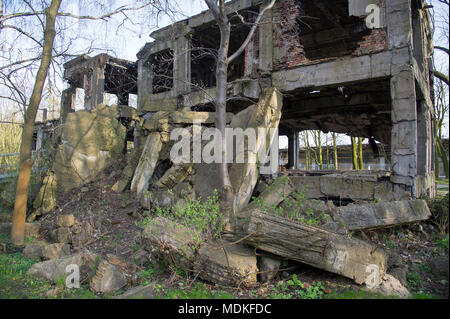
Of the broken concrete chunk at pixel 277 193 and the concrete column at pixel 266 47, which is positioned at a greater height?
the concrete column at pixel 266 47

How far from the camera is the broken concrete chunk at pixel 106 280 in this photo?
3.80m

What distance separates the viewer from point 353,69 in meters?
8.02

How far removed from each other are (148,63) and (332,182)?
427 inches

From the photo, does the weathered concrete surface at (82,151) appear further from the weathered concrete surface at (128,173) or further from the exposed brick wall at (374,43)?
the exposed brick wall at (374,43)

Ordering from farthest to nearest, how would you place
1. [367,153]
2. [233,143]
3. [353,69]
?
[367,153] → [353,69] → [233,143]

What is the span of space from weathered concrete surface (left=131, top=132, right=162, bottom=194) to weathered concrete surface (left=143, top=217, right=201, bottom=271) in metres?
3.77

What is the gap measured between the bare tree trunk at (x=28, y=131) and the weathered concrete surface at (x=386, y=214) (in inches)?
250

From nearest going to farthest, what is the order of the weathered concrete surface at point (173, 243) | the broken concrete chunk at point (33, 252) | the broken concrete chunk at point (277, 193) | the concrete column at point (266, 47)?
the weathered concrete surface at point (173, 243) < the broken concrete chunk at point (33, 252) < the broken concrete chunk at point (277, 193) < the concrete column at point (266, 47)

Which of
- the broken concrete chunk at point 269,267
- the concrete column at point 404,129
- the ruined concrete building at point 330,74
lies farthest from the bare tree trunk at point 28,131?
the concrete column at point 404,129

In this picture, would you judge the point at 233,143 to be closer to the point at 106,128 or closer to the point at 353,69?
the point at 353,69

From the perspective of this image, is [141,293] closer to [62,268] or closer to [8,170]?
[62,268]

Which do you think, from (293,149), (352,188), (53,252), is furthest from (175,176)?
(293,149)

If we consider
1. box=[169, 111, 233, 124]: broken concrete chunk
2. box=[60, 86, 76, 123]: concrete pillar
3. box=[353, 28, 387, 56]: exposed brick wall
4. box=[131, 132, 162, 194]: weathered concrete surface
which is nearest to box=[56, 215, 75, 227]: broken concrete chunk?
box=[131, 132, 162, 194]: weathered concrete surface
